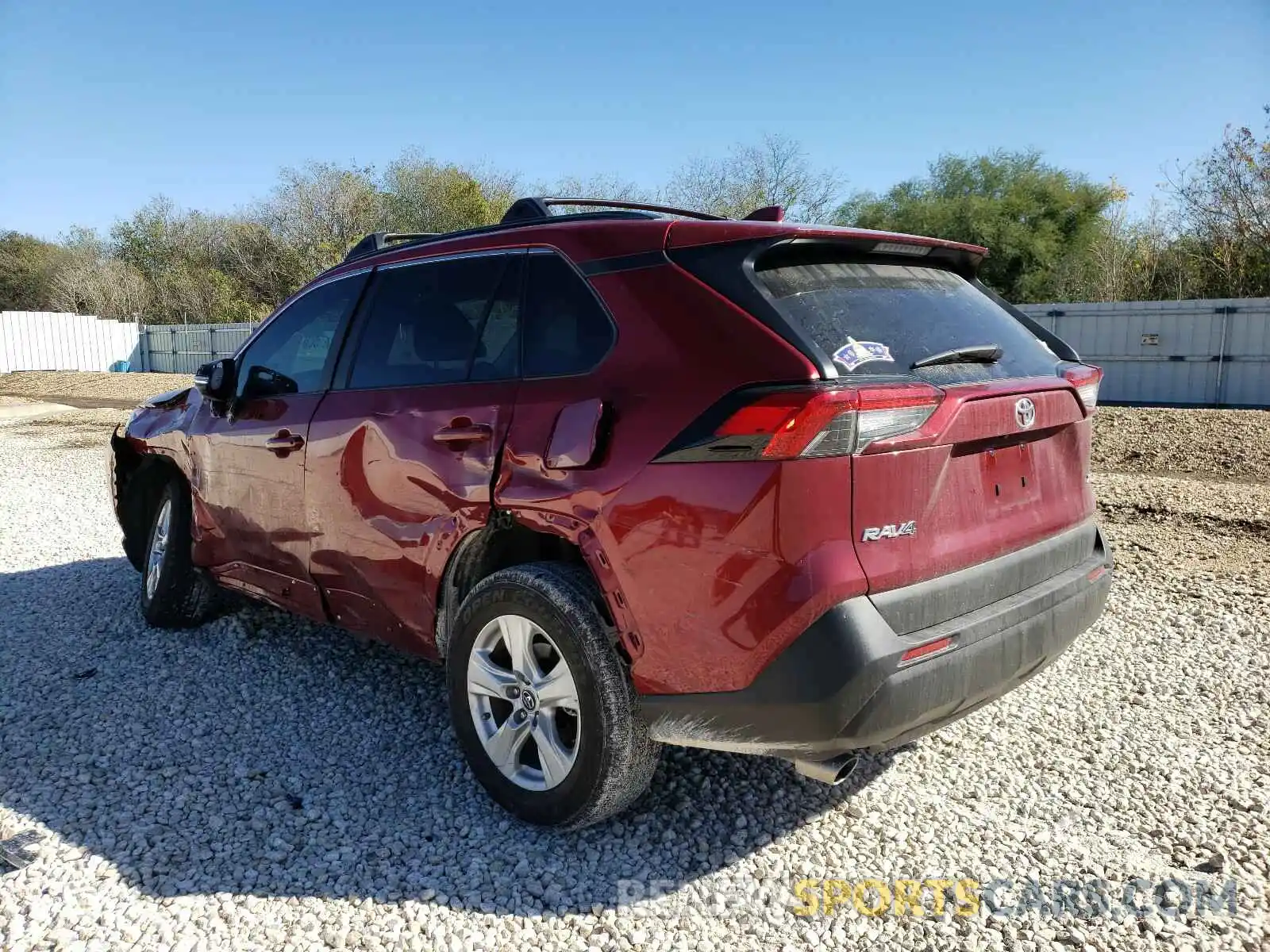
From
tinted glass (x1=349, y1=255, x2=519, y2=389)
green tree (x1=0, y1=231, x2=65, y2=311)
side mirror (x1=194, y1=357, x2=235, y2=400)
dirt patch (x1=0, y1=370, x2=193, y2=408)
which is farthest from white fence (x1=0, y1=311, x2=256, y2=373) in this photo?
tinted glass (x1=349, y1=255, x2=519, y2=389)

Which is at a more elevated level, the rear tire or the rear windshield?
the rear windshield

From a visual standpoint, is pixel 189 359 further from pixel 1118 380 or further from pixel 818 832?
pixel 818 832

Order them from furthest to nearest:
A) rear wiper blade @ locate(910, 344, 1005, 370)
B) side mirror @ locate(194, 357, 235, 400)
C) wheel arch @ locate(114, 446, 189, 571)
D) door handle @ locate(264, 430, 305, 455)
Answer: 1. wheel arch @ locate(114, 446, 189, 571)
2. side mirror @ locate(194, 357, 235, 400)
3. door handle @ locate(264, 430, 305, 455)
4. rear wiper blade @ locate(910, 344, 1005, 370)

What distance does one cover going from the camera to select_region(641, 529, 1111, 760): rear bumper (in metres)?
2.27

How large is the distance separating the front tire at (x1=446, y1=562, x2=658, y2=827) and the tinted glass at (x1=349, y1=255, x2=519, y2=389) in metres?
0.77

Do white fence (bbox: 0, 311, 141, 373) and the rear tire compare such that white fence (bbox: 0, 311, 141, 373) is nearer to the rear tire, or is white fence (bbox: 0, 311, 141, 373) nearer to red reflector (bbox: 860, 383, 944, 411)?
the rear tire

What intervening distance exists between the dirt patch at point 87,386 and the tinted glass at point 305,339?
2013 centimetres

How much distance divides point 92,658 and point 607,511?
11.1 ft

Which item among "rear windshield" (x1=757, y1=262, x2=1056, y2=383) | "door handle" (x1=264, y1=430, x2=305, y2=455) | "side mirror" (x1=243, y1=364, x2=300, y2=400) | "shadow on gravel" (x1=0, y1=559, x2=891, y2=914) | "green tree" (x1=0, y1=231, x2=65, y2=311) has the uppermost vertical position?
"green tree" (x1=0, y1=231, x2=65, y2=311)

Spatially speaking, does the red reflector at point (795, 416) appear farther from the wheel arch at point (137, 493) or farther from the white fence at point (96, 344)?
the white fence at point (96, 344)

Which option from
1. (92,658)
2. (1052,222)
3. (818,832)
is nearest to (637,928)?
(818,832)

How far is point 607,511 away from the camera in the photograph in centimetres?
259

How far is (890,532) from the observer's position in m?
2.37

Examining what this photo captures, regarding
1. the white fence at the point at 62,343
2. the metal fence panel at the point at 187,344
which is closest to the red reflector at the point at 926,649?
the metal fence panel at the point at 187,344
